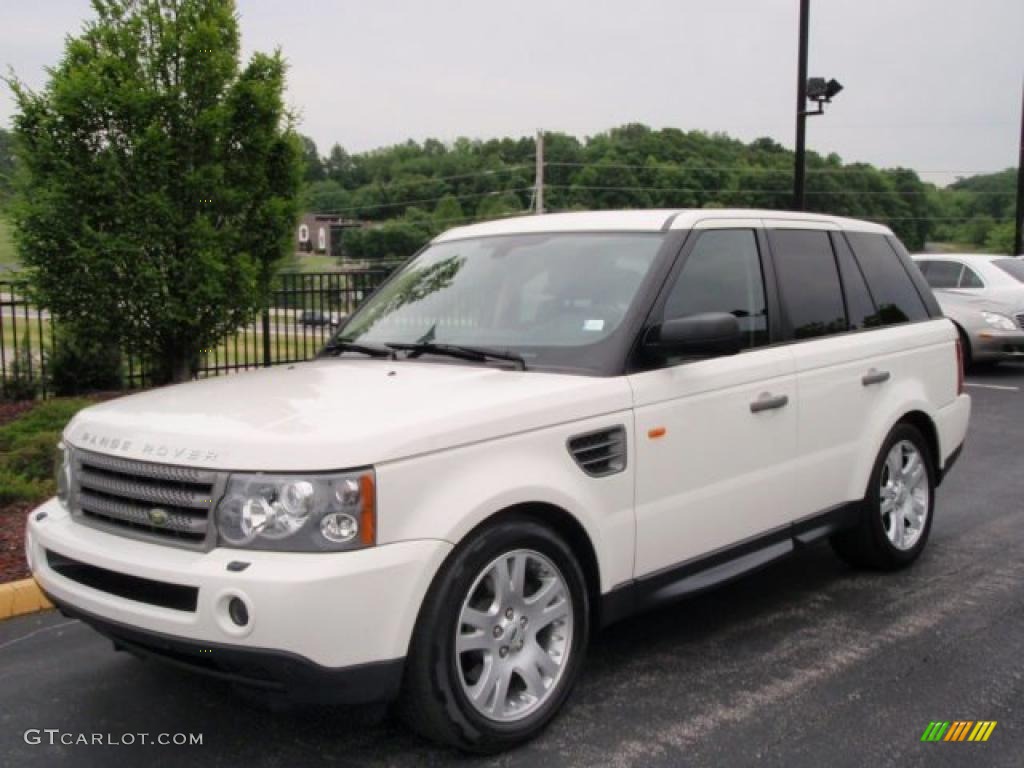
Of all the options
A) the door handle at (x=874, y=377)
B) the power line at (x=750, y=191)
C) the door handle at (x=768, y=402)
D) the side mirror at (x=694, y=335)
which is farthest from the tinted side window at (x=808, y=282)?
the power line at (x=750, y=191)

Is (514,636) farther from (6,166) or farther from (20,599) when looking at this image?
(6,166)

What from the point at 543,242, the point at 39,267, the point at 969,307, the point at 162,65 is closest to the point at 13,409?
the point at 39,267

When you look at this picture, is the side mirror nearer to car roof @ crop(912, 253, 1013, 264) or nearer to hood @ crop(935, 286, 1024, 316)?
hood @ crop(935, 286, 1024, 316)

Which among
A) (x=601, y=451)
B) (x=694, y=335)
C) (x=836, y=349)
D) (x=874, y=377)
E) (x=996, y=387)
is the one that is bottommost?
(x=996, y=387)

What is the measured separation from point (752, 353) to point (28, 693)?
3.36 m

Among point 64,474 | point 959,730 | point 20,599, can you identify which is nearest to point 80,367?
point 20,599

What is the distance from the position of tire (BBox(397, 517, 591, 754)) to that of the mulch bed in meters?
2.95

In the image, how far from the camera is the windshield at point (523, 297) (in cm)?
404

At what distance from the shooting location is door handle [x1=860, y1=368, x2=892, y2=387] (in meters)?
5.05

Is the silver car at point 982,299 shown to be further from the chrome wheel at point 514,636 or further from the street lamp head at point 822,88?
the chrome wheel at point 514,636

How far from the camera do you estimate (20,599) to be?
16.2 ft

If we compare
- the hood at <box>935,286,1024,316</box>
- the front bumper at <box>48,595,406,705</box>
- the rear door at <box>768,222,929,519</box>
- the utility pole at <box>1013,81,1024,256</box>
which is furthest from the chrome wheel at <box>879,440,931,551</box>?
the utility pole at <box>1013,81,1024,256</box>

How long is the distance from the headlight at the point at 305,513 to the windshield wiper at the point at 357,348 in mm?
1389

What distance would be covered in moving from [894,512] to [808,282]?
142 centimetres
